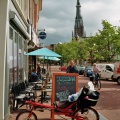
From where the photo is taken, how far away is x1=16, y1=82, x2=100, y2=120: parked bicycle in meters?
8.09

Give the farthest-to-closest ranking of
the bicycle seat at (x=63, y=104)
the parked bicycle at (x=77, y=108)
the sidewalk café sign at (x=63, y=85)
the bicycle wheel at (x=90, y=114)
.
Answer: the sidewalk café sign at (x=63, y=85) < the bicycle seat at (x=63, y=104) < the bicycle wheel at (x=90, y=114) < the parked bicycle at (x=77, y=108)

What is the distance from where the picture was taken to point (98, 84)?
21.2 metres

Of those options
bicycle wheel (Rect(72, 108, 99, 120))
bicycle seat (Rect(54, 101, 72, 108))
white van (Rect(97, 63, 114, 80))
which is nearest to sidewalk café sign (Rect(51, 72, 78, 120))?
bicycle seat (Rect(54, 101, 72, 108))

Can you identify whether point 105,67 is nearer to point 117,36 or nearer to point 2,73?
point 117,36

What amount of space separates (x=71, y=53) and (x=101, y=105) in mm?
80401

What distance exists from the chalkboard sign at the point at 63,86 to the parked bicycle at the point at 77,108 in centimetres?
59

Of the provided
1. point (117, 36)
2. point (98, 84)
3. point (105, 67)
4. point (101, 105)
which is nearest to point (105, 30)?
point (117, 36)

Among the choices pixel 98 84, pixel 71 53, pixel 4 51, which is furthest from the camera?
pixel 71 53

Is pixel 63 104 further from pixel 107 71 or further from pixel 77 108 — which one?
pixel 107 71

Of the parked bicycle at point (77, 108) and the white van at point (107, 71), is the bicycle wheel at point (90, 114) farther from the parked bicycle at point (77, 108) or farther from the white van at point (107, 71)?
the white van at point (107, 71)

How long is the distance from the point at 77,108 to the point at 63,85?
111 cm

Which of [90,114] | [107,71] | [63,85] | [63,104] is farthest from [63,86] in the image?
[107,71]

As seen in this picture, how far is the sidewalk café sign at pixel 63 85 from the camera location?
9.12 meters

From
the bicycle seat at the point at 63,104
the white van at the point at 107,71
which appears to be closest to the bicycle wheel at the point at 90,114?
the bicycle seat at the point at 63,104
